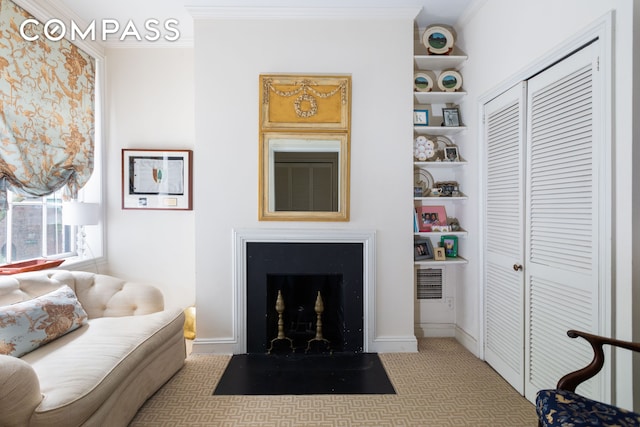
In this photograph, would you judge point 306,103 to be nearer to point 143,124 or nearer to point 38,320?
point 143,124

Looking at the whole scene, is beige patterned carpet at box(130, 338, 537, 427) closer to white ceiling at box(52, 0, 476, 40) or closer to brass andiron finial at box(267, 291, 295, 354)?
brass andiron finial at box(267, 291, 295, 354)

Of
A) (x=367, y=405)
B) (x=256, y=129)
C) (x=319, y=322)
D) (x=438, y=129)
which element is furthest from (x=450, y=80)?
(x=367, y=405)

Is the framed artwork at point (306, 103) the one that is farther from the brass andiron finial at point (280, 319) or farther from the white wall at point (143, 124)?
the brass andiron finial at point (280, 319)

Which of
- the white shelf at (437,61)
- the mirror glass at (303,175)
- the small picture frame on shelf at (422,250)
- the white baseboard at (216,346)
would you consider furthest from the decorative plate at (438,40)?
the white baseboard at (216,346)

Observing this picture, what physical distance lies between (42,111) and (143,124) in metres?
0.83

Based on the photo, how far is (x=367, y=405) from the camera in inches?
85.9

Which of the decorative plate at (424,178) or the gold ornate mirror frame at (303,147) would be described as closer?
the gold ornate mirror frame at (303,147)

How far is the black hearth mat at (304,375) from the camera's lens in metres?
2.36

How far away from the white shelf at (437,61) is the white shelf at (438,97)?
0.29m

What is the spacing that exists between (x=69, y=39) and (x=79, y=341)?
2464 mm

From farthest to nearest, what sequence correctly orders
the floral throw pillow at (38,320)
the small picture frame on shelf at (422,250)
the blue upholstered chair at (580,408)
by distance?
1. the small picture frame on shelf at (422,250)
2. the floral throw pillow at (38,320)
3. the blue upholstered chair at (580,408)

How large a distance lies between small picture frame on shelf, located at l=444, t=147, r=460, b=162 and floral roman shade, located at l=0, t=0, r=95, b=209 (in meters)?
3.15

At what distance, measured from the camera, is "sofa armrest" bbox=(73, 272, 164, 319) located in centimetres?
254

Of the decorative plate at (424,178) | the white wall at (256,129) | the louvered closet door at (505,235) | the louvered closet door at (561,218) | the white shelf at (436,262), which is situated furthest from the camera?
the decorative plate at (424,178)
